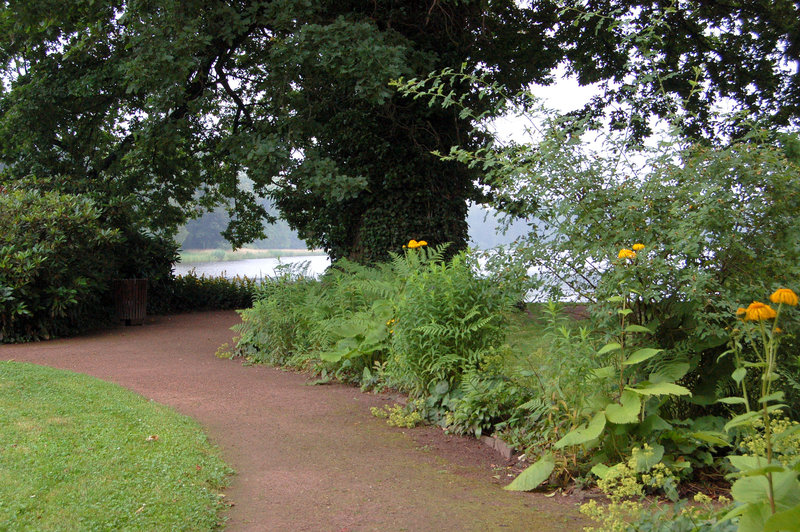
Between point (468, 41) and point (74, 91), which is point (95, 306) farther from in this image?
point (468, 41)

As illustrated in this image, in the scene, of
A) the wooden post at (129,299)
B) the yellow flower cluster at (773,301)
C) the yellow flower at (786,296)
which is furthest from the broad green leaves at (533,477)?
the wooden post at (129,299)

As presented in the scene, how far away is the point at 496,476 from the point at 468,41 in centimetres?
1033

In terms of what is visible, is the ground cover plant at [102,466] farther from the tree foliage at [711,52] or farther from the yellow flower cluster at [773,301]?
the tree foliage at [711,52]

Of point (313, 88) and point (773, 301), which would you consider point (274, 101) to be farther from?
point (773, 301)

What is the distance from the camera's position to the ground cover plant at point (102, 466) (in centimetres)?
321

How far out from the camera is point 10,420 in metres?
4.91

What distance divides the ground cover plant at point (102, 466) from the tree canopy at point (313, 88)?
5.11m

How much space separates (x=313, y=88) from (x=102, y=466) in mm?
9123

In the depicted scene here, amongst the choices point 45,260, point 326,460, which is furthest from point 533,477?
point 45,260

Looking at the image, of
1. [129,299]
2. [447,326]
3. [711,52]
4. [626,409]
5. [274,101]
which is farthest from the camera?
[711,52]

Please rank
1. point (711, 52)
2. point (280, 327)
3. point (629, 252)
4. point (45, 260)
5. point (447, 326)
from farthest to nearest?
point (711, 52)
point (45, 260)
point (280, 327)
point (447, 326)
point (629, 252)

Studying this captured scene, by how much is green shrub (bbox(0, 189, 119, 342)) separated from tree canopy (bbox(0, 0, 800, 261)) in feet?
4.70

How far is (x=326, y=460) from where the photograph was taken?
179 inches

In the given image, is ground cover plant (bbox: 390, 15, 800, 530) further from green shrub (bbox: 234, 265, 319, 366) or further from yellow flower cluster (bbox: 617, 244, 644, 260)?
green shrub (bbox: 234, 265, 319, 366)
